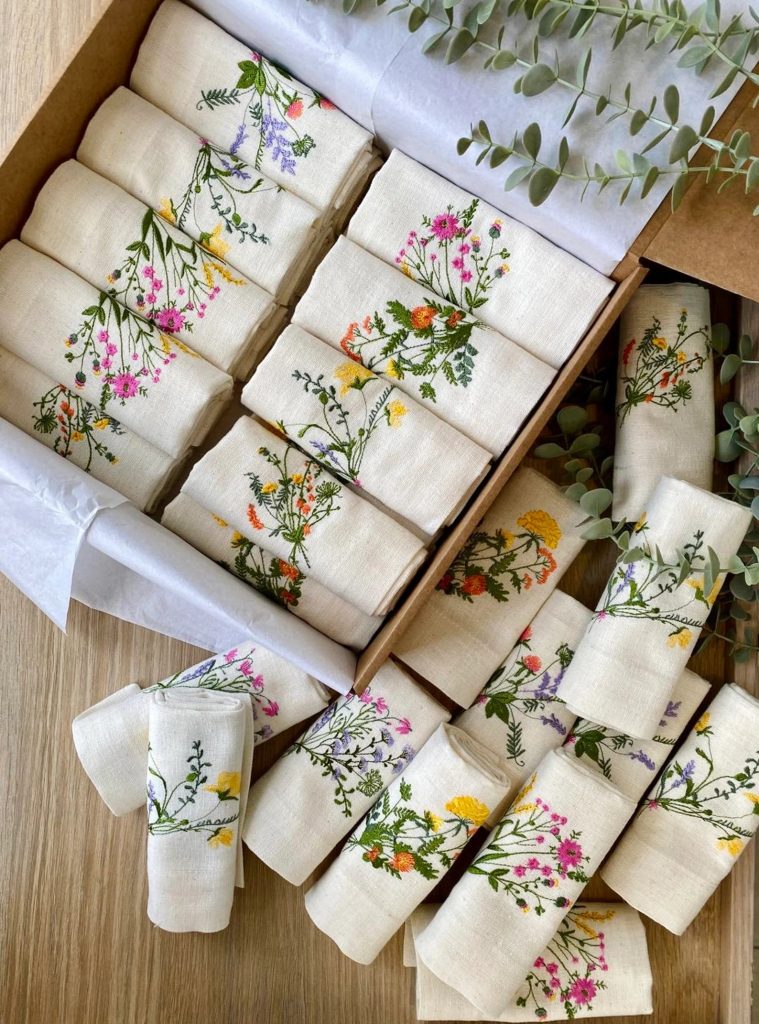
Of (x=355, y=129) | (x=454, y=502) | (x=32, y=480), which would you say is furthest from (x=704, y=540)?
(x=32, y=480)

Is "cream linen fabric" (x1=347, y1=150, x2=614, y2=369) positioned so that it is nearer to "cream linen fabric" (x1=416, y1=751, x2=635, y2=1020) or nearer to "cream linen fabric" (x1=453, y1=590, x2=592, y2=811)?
"cream linen fabric" (x1=453, y1=590, x2=592, y2=811)

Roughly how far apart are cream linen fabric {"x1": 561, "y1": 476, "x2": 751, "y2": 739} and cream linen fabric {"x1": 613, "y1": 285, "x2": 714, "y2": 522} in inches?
1.5

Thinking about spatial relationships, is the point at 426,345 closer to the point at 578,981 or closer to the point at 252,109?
the point at 252,109

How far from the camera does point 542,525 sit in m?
0.89

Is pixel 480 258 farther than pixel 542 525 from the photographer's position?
No

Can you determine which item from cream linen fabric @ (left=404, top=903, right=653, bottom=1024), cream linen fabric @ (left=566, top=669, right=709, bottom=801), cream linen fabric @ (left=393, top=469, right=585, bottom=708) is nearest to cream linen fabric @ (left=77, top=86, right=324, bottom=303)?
cream linen fabric @ (left=393, top=469, right=585, bottom=708)

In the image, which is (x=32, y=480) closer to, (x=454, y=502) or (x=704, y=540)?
(x=454, y=502)

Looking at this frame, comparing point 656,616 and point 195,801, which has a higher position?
point 656,616

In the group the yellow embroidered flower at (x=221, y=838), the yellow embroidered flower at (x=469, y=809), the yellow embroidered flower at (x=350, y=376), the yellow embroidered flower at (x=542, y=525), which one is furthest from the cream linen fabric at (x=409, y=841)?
the yellow embroidered flower at (x=350, y=376)

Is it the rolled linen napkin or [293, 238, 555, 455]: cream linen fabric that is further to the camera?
the rolled linen napkin

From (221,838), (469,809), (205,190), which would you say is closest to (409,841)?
Answer: (469,809)

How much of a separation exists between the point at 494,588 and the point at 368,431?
0.22 meters

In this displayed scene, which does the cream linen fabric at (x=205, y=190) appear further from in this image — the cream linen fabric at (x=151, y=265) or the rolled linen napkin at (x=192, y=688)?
the rolled linen napkin at (x=192, y=688)

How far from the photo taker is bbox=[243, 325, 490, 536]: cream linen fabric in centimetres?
78
